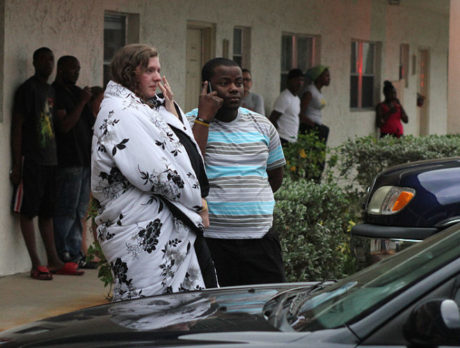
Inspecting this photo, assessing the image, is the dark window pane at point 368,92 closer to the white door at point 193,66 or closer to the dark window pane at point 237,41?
the dark window pane at point 237,41

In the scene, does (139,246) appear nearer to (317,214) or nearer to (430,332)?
(430,332)

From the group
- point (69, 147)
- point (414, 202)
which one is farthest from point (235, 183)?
point (69, 147)

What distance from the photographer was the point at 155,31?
35.5ft

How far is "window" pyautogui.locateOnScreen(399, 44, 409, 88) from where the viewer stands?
1850cm

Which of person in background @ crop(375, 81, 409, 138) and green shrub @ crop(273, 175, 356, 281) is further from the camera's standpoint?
person in background @ crop(375, 81, 409, 138)

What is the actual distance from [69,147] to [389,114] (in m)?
8.68

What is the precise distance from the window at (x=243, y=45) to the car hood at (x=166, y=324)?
354 inches

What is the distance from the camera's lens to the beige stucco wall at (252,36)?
8891mm

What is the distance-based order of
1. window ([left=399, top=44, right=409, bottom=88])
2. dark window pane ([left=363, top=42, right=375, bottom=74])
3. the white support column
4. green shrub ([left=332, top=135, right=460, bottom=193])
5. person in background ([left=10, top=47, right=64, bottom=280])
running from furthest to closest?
window ([left=399, top=44, right=409, bottom=88]) < dark window pane ([left=363, top=42, right=375, bottom=74]) < the white support column < green shrub ([left=332, top=135, right=460, bottom=193]) < person in background ([left=10, top=47, right=64, bottom=280])

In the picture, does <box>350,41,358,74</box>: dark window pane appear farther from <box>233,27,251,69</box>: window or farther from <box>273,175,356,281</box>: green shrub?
<box>273,175,356,281</box>: green shrub

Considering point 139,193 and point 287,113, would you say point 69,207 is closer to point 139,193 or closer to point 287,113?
point 287,113

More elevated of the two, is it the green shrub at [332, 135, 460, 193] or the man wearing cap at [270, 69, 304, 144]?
the man wearing cap at [270, 69, 304, 144]

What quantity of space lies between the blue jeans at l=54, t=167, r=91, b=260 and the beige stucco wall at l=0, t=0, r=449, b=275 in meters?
0.40

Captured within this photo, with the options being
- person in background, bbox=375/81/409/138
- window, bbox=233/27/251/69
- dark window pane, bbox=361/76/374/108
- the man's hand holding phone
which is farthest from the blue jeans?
dark window pane, bbox=361/76/374/108
